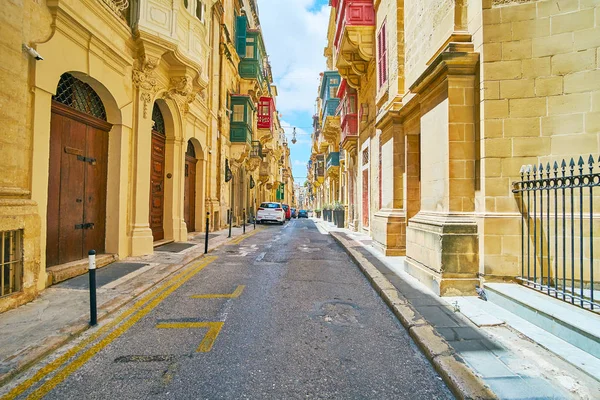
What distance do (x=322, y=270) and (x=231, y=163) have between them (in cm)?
1477

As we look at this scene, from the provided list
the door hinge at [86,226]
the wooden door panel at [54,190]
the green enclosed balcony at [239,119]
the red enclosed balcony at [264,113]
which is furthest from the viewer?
the red enclosed balcony at [264,113]

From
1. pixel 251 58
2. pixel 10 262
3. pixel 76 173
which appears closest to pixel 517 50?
pixel 10 262

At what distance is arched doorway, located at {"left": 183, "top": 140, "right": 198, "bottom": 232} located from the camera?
1433 centimetres

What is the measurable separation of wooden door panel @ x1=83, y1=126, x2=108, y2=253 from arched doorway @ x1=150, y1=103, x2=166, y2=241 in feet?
8.77

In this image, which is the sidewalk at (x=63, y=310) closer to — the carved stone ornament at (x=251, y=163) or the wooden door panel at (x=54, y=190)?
the wooden door panel at (x=54, y=190)

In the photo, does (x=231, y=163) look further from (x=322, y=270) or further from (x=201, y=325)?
(x=201, y=325)

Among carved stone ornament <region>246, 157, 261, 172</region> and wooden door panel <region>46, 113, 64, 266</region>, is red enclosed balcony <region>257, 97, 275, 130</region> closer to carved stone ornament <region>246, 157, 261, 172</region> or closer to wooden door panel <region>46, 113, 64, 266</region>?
carved stone ornament <region>246, 157, 261, 172</region>

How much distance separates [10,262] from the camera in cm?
466

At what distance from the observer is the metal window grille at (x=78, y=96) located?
6.77 meters

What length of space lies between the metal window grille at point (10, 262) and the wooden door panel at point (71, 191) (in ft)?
6.65

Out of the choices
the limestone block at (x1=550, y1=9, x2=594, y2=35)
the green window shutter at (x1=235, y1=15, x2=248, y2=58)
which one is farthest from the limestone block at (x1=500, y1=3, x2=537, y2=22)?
the green window shutter at (x1=235, y1=15, x2=248, y2=58)

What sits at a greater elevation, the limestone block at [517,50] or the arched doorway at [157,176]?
the limestone block at [517,50]

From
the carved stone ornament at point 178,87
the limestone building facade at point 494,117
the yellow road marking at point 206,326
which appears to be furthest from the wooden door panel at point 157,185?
the limestone building facade at point 494,117

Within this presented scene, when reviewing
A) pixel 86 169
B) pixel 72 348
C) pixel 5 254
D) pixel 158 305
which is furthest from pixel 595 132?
pixel 86 169
